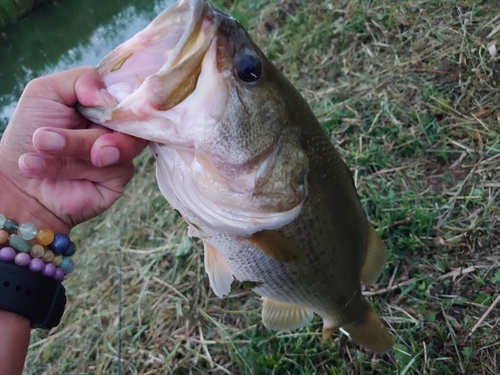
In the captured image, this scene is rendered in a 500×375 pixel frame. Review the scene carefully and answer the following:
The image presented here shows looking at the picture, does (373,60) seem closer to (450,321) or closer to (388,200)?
(388,200)

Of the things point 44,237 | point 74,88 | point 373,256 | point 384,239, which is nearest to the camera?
point 74,88

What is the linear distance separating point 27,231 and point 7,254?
0.23 ft

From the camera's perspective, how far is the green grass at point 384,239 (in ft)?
6.09

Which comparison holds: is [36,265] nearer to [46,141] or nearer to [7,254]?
[7,254]

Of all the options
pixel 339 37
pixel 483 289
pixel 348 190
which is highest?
pixel 348 190

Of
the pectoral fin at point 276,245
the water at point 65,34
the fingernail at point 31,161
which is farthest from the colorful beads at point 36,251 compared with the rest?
the water at point 65,34

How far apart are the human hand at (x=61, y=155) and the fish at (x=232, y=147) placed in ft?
0.16

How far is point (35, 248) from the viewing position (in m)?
1.03

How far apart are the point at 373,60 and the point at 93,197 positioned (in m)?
2.37

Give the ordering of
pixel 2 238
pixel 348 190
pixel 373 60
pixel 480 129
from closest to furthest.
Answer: pixel 2 238, pixel 348 190, pixel 480 129, pixel 373 60

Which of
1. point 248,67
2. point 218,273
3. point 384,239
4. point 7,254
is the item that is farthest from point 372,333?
point 7,254

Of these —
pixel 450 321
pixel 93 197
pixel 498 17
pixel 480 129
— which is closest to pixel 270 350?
pixel 450 321

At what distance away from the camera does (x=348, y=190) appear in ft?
4.38

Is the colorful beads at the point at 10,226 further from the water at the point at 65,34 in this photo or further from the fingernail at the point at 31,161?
the water at the point at 65,34
